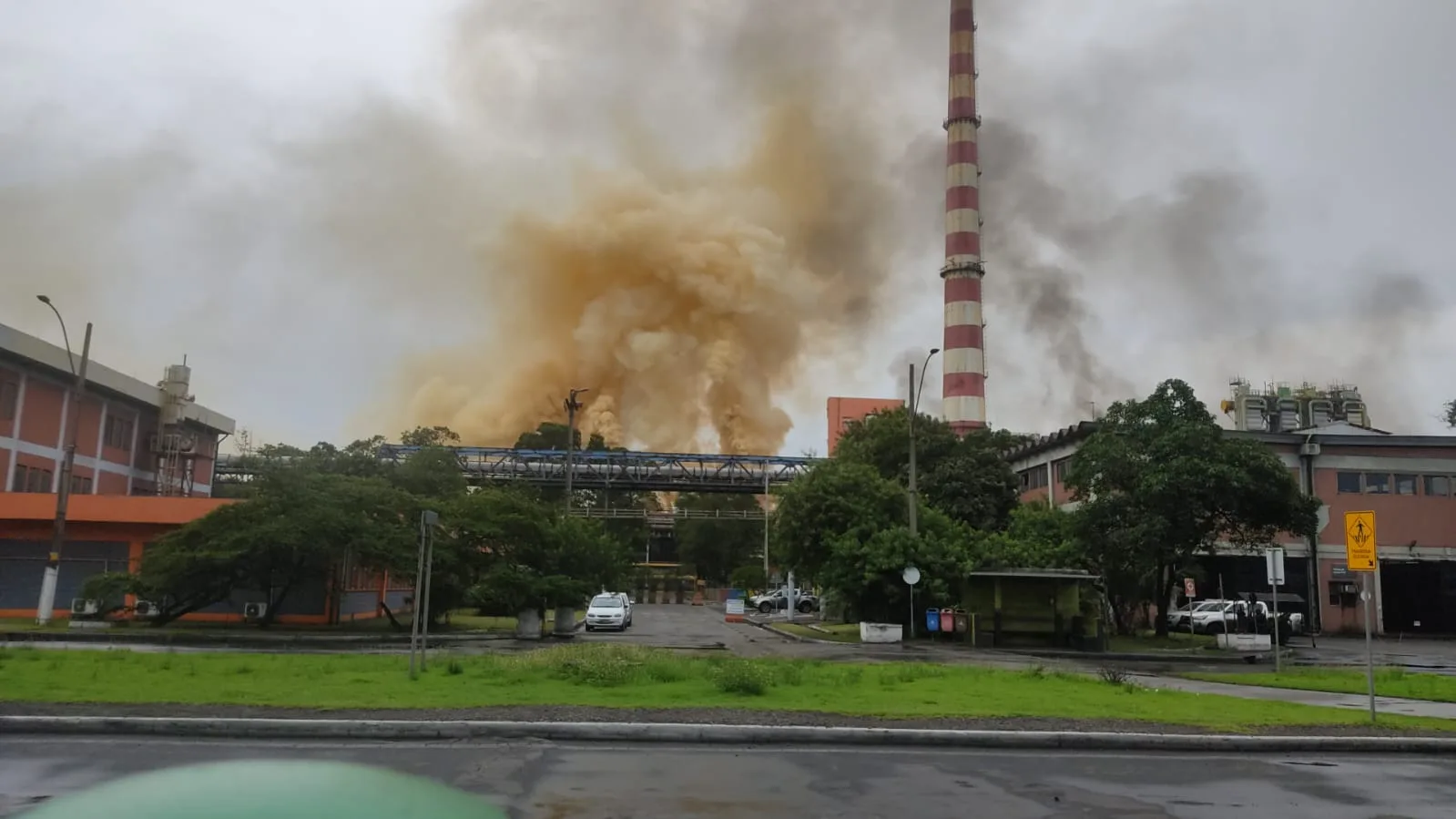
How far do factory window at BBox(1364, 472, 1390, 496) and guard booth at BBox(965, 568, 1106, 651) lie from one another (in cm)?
2617

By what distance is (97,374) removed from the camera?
2007 inches

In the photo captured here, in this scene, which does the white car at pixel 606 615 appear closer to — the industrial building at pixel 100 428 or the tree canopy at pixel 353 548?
the tree canopy at pixel 353 548

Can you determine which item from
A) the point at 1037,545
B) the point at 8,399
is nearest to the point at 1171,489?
the point at 1037,545

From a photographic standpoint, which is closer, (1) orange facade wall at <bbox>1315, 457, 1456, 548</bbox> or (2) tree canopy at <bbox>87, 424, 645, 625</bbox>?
(2) tree canopy at <bbox>87, 424, 645, 625</bbox>

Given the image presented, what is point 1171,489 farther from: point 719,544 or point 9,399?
point 719,544

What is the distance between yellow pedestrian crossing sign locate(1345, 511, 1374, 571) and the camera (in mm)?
13859

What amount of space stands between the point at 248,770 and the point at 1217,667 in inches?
951

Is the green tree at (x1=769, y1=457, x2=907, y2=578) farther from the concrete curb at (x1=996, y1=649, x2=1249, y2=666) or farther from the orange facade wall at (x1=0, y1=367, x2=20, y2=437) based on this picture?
the orange facade wall at (x1=0, y1=367, x2=20, y2=437)

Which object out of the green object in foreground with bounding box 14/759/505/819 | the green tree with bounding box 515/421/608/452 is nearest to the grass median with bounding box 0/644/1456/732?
the green object in foreground with bounding box 14/759/505/819

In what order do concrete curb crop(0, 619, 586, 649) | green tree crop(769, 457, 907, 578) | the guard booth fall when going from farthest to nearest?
green tree crop(769, 457, 907, 578)
the guard booth
concrete curb crop(0, 619, 586, 649)

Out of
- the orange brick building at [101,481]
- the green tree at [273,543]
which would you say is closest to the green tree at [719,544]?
the orange brick building at [101,481]

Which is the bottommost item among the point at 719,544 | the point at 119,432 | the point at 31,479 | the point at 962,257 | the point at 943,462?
the point at 719,544

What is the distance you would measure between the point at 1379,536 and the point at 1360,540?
138 feet

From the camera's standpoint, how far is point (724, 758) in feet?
33.6
